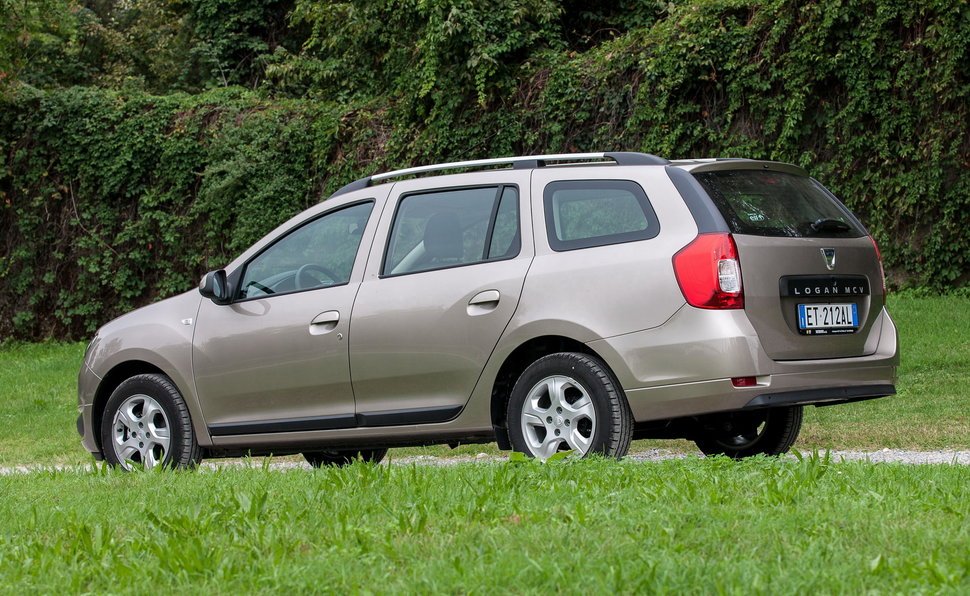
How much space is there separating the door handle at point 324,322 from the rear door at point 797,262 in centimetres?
225

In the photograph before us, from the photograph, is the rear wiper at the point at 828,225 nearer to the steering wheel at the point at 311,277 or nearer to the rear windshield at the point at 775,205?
the rear windshield at the point at 775,205

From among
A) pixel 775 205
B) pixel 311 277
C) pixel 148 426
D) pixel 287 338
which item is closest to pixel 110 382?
pixel 148 426

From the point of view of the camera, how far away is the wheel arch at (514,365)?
238 inches

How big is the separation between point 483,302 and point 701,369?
4.19ft

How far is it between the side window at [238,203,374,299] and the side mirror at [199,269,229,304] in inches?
4.4

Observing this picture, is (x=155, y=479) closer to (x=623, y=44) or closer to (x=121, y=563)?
(x=121, y=563)

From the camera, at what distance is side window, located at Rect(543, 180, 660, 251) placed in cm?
594

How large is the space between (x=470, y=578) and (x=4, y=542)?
1.99 metres

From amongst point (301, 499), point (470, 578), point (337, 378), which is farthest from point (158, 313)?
point (470, 578)

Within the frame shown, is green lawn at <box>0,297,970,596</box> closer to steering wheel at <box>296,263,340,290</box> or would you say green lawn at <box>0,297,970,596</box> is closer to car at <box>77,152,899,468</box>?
car at <box>77,152,899,468</box>

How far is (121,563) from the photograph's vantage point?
3.68 m

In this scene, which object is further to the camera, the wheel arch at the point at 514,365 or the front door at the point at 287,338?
the front door at the point at 287,338

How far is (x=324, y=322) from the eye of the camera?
265 inches

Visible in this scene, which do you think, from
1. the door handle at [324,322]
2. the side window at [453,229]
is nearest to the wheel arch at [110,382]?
the door handle at [324,322]
